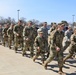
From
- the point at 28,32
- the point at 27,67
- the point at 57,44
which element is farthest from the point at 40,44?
the point at 28,32

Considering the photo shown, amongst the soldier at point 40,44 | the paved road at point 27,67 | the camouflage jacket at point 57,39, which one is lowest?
the paved road at point 27,67

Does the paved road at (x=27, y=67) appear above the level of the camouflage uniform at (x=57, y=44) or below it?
below

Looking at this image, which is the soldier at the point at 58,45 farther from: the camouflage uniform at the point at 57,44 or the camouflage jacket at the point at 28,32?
the camouflage jacket at the point at 28,32

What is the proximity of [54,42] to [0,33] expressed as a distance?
1220 centimetres

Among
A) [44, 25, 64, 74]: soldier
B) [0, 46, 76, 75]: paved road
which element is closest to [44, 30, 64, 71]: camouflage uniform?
[44, 25, 64, 74]: soldier

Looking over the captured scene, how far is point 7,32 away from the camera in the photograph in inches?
727

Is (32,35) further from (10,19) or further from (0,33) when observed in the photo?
(10,19)

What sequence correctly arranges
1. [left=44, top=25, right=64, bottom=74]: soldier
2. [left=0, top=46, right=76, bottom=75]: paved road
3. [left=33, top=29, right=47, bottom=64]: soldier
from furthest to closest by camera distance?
[left=33, top=29, right=47, bottom=64]: soldier → [left=0, top=46, right=76, bottom=75]: paved road → [left=44, top=25, right=64, bottom=74]: soldier

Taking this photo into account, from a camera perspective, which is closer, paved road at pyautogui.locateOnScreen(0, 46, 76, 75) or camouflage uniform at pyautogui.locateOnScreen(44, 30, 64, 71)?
camouflage uniform at pyautogui.locateOnScreen(44, 30, 64, 71)

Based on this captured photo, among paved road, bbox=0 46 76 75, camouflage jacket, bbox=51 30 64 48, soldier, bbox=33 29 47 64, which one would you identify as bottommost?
paved road, bbox=0 46 76 75

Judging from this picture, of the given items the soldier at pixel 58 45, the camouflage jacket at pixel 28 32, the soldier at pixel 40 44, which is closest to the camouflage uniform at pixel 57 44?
the soldier at pixel 58 45

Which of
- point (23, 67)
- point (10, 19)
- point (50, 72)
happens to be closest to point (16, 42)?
point (23, 67)

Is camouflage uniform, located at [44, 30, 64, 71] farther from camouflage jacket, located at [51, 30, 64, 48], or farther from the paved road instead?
the paved road

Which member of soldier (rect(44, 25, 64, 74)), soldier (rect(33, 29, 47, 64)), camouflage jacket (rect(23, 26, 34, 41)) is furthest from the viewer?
camouflage jacket (rect(23, 26, 34, 41))
